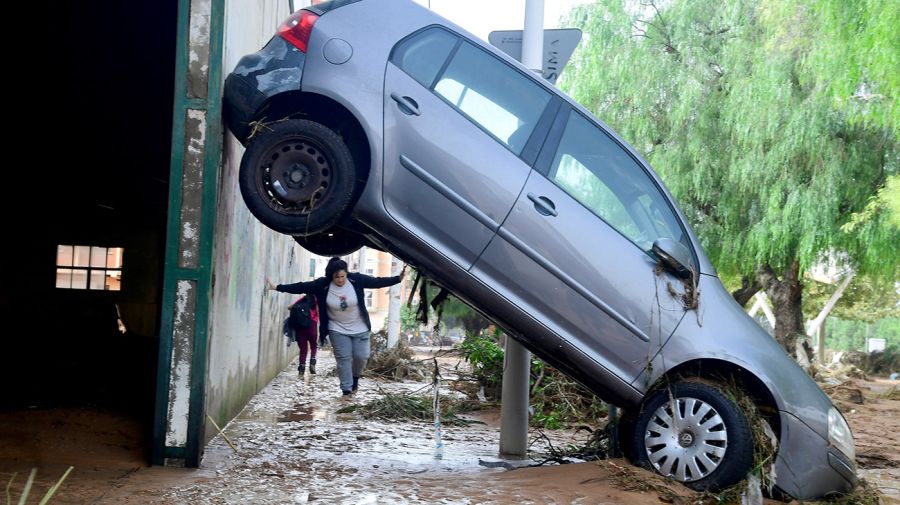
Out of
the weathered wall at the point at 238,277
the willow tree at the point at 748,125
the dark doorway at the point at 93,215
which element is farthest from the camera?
the willow tree at the point at 748,125

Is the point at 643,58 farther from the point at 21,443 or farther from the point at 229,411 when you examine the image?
the point at 21,443

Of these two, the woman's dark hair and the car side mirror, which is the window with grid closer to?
the woman's dark hair

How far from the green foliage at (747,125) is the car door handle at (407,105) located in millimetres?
10728

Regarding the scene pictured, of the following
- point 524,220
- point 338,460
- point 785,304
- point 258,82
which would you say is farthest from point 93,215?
point 785,304

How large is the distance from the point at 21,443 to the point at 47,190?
8.99 m

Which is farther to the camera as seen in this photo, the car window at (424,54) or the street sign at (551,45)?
the street sign at (551,45)

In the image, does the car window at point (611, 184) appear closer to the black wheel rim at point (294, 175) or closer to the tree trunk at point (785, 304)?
the black wheel rim at point (294, 175)

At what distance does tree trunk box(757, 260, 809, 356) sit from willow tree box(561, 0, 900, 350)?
30cm

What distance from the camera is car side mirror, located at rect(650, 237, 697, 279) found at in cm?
583

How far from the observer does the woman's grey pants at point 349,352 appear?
10547mm

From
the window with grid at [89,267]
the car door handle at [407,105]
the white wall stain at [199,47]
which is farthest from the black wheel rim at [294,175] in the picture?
the window with grid at [89,267]

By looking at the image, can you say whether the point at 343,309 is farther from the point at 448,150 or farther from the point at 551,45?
the point at 448,150

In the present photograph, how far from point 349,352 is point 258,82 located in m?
5.26

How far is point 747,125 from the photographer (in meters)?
17.5
